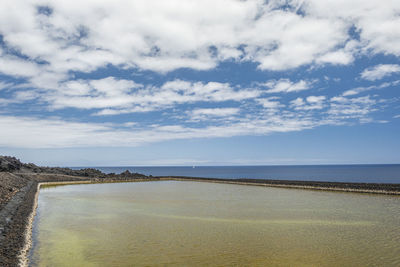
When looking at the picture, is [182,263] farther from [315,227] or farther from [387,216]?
[387,216]

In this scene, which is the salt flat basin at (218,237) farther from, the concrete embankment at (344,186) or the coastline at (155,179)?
the concrete embankment at (344,186)

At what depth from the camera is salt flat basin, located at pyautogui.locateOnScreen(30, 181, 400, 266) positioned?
13.8m

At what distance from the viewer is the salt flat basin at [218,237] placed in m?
13.8

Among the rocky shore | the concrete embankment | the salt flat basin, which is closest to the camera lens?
the salt flat basin

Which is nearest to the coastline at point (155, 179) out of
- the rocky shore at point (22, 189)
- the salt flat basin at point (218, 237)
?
the rocky shore at point (22, 189)

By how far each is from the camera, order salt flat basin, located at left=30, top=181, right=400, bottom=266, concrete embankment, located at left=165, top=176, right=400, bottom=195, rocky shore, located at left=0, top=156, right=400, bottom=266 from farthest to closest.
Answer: concrete embankment, located at left=165, top=176, right=400, bottom=195, rocky shore, located at left=0, top=156, right=400, bottom=266, salt flat basin, located at left=30, top=181, right=400, bottom=266

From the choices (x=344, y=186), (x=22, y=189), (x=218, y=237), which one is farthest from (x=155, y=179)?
(x=218, y=237)

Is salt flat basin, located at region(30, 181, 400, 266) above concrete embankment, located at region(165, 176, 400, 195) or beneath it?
beneath

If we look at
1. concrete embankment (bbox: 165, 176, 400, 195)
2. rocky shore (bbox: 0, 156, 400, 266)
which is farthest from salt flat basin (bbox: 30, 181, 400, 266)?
concrete embankment (bbox: 165, 176, 400, 195)

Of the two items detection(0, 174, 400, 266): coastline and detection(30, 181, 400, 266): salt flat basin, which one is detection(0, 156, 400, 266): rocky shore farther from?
detection(30, 181, 400, 266): salt flat basin

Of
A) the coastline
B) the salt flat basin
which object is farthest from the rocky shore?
the salt flat basin

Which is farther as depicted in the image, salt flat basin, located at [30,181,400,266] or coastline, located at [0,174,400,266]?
coastline, located at [0,174,400,266]

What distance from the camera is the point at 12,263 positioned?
12.4m

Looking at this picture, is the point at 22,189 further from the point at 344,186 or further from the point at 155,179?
the point at 344,186
